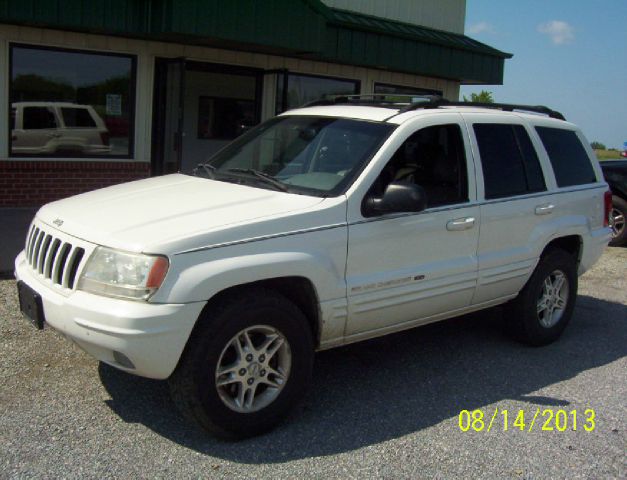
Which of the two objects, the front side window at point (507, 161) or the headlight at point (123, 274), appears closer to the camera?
the headlight at point (123, 274)

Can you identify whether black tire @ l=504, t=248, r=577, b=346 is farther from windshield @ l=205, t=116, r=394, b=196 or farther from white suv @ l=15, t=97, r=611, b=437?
windshield @ l=205, t=116, r=394, b=196

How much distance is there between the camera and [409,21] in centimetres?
1418

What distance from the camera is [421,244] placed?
4.51 metres

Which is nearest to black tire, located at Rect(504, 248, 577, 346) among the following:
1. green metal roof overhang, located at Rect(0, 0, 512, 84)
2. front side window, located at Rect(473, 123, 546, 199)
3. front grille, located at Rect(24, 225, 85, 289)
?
front side window, located at Rect(473, 123, 546, 199)

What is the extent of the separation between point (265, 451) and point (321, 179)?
1647 mm

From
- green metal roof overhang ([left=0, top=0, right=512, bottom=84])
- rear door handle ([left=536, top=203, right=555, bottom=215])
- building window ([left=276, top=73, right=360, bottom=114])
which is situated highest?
green metal roof overhang ([left=0, top=0, right=512, bottom=84])

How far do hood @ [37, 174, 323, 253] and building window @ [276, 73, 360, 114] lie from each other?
7.73 metres

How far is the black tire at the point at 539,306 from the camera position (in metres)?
5.53

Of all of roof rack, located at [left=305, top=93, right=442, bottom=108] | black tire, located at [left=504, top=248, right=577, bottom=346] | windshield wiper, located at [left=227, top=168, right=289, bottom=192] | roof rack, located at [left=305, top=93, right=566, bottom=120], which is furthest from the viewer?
black tire, located at [left=504, top=248, right=577, bottom=346]

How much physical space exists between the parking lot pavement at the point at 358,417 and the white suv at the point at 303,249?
0.25 meters

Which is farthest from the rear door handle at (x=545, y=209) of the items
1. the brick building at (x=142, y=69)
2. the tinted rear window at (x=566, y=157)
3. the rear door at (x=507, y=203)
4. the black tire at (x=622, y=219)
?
the black tire at (x=622, y=219)

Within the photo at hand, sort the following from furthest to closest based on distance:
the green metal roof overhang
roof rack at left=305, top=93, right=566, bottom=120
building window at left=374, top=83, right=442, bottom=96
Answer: building window at left=374, top=83, right=442, bottom=96 → the green metal roof overhang → roof rack at left=305, top=93, right=566, bottom=120
